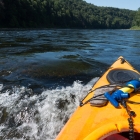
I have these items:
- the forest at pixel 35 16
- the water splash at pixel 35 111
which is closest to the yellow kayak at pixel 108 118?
the water splash at pixel 35 111

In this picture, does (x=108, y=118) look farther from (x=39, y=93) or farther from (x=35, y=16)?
(x=35, y=16)

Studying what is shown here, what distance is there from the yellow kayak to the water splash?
37.9 inches

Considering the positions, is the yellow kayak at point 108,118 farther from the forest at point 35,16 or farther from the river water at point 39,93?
the forest at point 35,16

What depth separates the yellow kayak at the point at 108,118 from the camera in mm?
2029

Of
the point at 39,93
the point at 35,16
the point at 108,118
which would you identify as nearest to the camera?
the point at 108,118

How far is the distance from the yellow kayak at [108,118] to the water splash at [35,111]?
0.96 meters

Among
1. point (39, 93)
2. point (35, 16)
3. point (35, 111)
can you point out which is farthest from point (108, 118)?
point (35, 16)

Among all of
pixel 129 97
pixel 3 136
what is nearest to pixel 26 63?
pixel 3 136

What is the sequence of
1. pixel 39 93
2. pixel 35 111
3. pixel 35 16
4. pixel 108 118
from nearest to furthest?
pixel 108 118, pixel 35 111, pixel 39 93, pixel 35 16

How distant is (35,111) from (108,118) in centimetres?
193

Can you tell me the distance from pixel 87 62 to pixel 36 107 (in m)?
4.09

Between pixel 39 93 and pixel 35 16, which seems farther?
pixel 35 16

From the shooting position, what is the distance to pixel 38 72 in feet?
20.2

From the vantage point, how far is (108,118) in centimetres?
230
